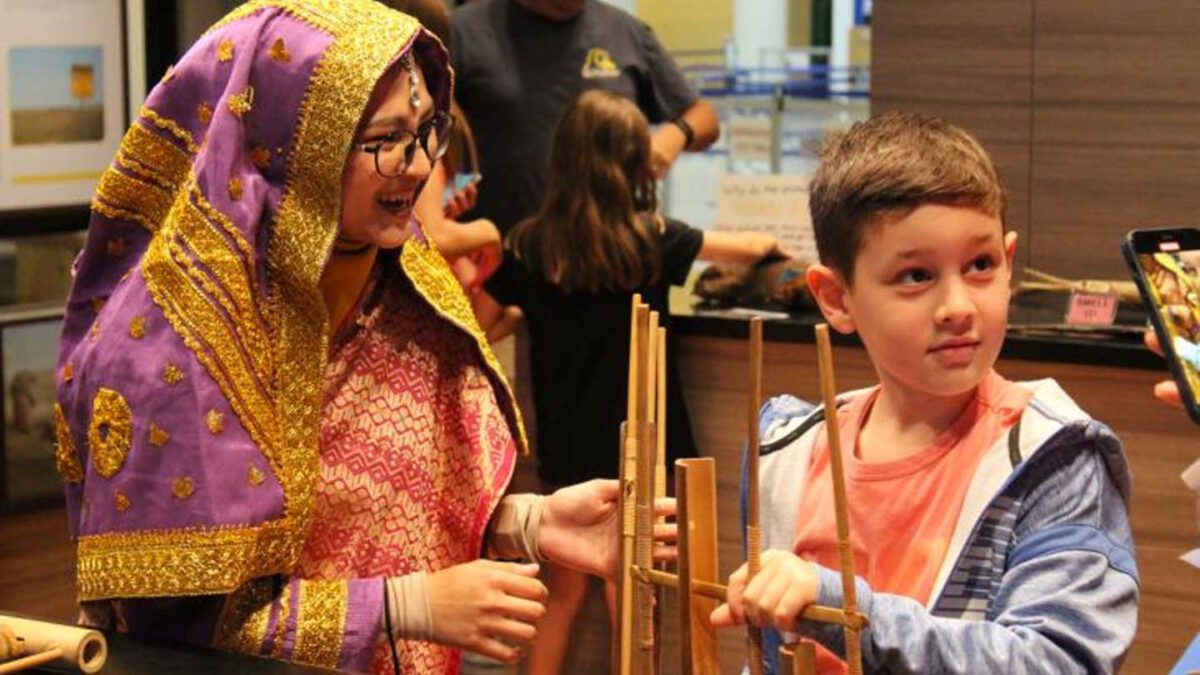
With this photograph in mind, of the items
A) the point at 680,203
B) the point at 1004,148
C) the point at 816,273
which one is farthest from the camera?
the point at 680,203

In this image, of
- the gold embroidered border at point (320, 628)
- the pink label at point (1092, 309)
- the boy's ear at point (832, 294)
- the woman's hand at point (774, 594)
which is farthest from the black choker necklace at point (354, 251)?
the pink label at point (1092, 309)

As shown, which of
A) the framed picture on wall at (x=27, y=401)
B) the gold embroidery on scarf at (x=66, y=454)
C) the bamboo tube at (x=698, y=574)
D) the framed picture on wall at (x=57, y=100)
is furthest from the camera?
the framed picture on wall at (x=27, y=401)

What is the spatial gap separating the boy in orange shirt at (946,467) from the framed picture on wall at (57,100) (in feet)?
10.7

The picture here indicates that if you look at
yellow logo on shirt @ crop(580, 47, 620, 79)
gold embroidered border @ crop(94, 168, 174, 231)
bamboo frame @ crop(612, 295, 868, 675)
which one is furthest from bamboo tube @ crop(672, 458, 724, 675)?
yellow logo on shirt @ crop(580, 47, 620, 79)

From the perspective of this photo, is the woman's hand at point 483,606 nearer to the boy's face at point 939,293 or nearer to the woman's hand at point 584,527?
the woman's hand at point 584,527

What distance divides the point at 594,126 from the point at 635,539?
2.36 meters

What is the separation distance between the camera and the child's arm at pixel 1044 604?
1479mm

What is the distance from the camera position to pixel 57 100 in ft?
15.4

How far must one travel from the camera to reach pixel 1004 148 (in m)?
4.17

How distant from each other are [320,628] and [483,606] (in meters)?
0.15

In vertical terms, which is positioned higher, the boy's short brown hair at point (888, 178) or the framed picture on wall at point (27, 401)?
the boy's short brown hair at point (888, 178)

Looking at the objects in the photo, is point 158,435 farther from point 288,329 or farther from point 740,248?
point 740,248

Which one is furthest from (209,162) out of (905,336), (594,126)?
(594,126)

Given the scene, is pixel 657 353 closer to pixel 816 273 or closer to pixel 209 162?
pixel 816 273
